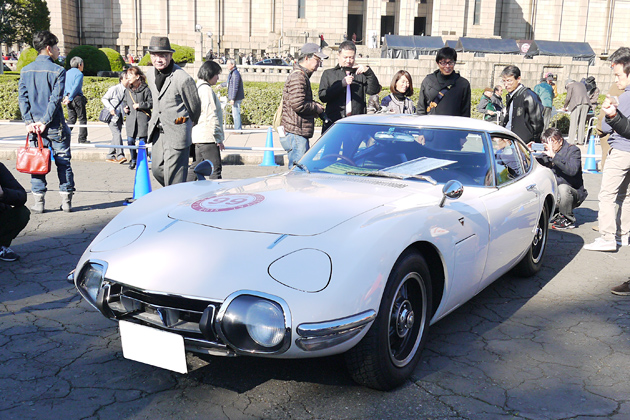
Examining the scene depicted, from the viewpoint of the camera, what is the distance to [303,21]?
50562mm

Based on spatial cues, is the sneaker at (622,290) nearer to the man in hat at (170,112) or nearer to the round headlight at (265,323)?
the round headlight at (265,323)

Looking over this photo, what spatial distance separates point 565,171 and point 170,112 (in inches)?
178

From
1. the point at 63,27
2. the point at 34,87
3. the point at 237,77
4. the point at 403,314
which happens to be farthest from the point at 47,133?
the point at 63,27

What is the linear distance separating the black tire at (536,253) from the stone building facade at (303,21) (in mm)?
44153

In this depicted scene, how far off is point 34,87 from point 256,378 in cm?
513

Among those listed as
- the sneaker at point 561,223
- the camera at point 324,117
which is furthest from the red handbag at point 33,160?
the sneaker at point 561,223

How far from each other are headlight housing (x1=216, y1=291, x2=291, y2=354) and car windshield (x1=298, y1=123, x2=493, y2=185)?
1.67 m

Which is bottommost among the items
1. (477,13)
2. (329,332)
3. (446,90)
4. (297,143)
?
(329,332)

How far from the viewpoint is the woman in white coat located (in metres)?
7.09

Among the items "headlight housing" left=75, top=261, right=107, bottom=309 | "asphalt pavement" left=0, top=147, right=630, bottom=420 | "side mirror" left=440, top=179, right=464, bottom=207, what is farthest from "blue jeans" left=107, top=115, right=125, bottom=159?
"side mirror" left=440, top=179, right=464, bottom=207

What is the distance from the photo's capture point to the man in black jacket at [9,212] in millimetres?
5102

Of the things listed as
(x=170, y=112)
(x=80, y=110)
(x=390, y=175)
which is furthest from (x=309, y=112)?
(x=80, y=110)

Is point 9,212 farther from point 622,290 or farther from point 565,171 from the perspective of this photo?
point 565,171

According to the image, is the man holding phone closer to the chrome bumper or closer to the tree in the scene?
the chrome bumper
